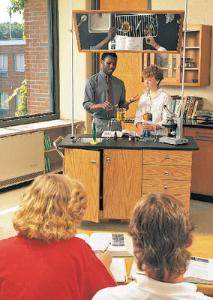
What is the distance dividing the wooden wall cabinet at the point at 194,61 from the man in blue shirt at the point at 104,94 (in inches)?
37.9

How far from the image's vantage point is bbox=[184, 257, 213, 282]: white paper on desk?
1.94 metres

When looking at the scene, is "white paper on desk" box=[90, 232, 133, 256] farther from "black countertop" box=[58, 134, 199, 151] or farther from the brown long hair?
"black countertop" box=[58, 134, 199, 151]

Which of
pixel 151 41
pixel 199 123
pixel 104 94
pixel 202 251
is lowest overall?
pixel 202 251

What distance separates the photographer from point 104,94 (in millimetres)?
4996

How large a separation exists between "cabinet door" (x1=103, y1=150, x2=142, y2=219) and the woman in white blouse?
0.47 metres

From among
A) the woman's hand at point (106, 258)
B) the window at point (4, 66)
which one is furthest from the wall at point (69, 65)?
the woman's hand at point (106, 258)

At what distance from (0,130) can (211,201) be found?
8.93ft

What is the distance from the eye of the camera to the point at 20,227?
1.62 metres

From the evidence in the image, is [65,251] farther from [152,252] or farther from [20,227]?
[152,252]

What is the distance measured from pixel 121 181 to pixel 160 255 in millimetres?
3009

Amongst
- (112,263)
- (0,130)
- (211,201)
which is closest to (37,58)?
(0,130)

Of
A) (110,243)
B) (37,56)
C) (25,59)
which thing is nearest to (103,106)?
(25,59)

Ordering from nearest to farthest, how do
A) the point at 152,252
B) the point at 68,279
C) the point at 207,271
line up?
the point at 152,252
the point at 68,279
the point at 207,271

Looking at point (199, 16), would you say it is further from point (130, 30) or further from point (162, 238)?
point (162, 238)
